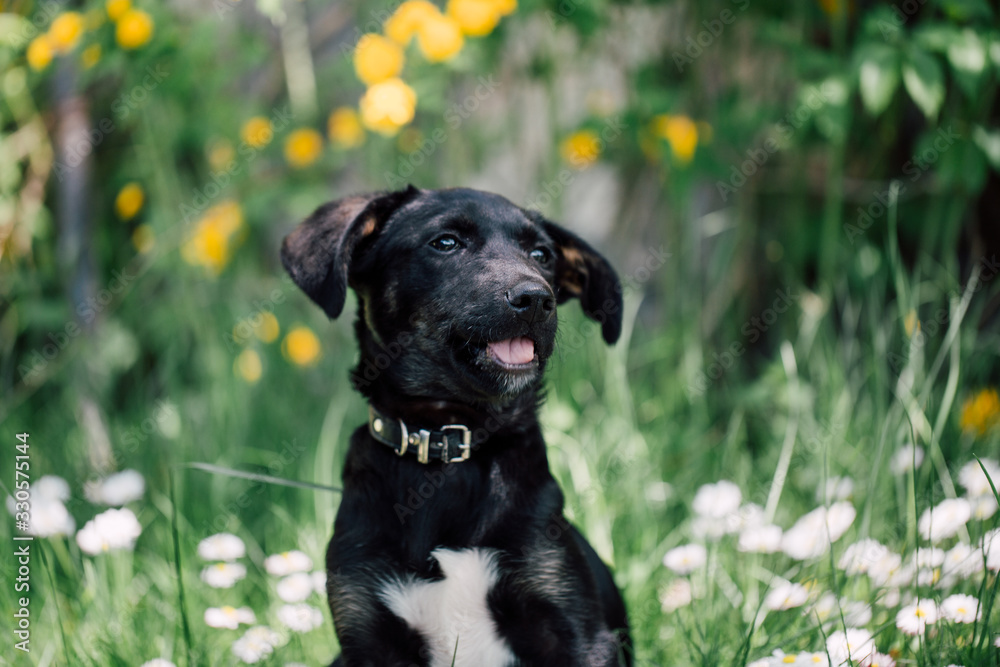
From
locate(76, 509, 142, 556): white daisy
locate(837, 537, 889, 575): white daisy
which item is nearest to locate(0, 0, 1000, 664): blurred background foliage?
locate(76, 509, 142, 556): white daisy

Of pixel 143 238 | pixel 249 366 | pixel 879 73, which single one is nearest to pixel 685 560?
pixel 879 73

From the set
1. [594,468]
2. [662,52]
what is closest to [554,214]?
[662,52]

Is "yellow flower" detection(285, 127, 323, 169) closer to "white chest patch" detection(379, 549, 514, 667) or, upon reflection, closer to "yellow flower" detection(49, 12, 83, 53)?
"yellow flower" detection(49, 12, 83, 53)

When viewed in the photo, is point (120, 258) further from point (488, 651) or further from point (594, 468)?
point (488, 651)

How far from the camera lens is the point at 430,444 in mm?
2055

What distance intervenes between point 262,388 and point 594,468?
65.7 inches

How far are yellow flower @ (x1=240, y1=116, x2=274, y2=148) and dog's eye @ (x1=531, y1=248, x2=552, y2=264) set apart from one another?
1950 millimetres

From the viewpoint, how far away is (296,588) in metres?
2.49

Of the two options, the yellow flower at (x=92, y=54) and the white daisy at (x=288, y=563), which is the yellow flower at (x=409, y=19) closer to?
the yellow flower at (x=92, y=54)

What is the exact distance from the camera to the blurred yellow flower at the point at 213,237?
3791 mm

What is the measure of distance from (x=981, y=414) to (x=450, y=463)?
250cm

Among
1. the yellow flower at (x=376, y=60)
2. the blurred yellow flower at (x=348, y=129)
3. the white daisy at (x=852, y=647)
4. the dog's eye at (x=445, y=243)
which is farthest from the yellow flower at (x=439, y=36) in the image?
the white daisy at (x=852, y=647)

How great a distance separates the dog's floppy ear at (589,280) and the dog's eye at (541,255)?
89 mm

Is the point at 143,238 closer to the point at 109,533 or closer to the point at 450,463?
the point at 109,533
